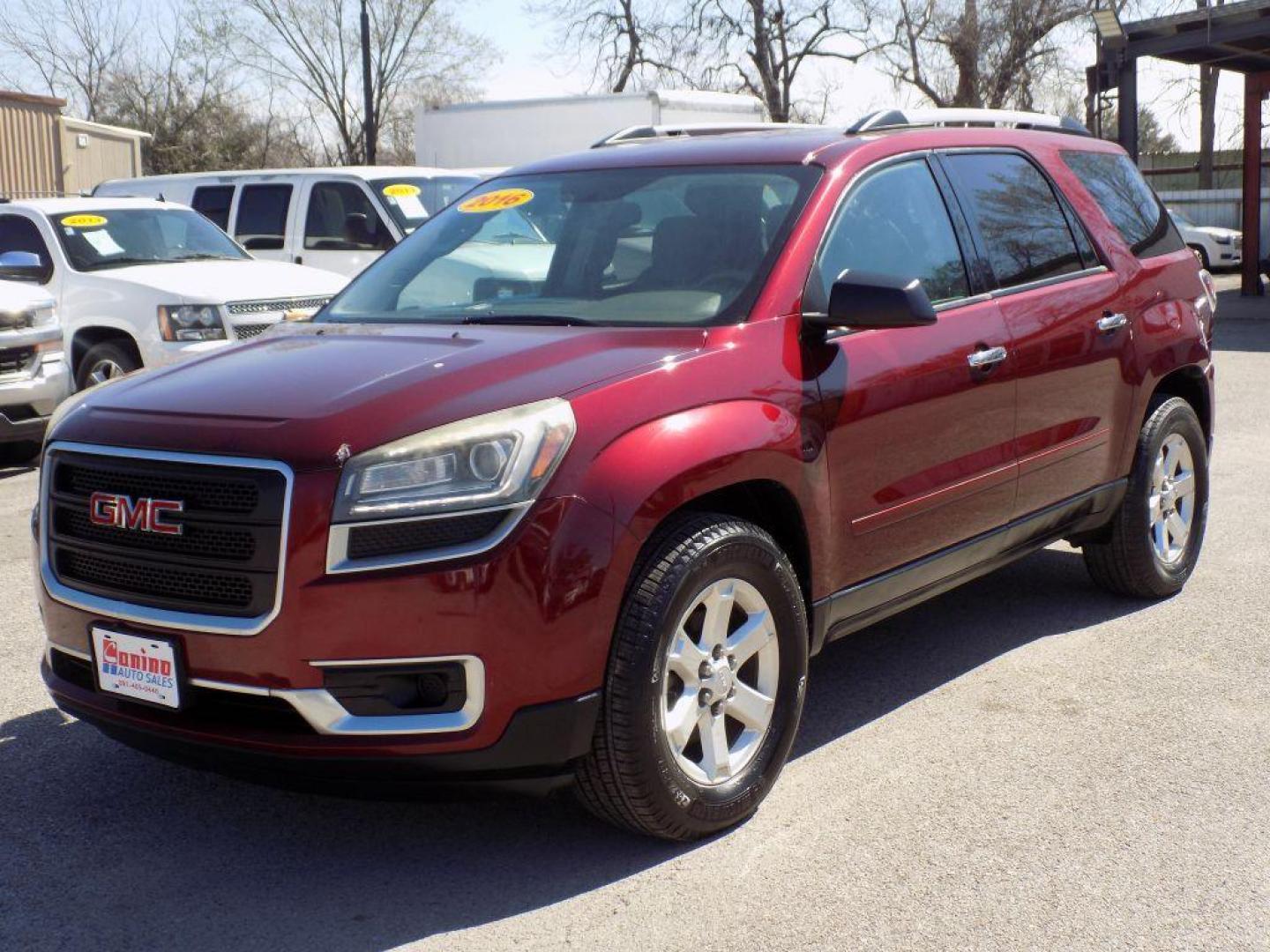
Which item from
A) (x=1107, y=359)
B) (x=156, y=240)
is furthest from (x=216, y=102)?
(x=1107, y=359)

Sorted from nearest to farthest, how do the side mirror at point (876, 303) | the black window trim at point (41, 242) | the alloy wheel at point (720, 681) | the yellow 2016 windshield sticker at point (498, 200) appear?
the alloy wheel at point (720, 681) < the side mirror at point (876, 303) < the yellow 2016 windshield sticker at point (498, 200) < the black window trim at point (41, 242)

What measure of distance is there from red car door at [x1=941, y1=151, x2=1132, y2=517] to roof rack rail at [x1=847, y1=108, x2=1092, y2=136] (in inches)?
7.4

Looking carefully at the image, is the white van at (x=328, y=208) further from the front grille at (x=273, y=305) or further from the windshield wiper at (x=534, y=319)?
the windshield wiper at (x=534, y=319)

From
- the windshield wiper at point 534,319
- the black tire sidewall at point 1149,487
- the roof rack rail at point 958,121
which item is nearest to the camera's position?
the windshield wiper at point 534,319

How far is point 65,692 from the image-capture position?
3.73 metres

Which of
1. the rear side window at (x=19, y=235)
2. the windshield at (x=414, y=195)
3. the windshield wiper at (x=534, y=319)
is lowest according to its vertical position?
the windshield wiper at (x=534, y=319)

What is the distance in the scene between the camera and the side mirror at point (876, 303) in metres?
3.97

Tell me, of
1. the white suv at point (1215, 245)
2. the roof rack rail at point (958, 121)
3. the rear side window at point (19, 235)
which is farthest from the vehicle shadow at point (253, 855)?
the white suv at point (1215, 245)

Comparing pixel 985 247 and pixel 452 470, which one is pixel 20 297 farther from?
pixel 452 470

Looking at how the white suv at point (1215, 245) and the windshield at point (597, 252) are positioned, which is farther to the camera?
the white suv at point (1215, 245)

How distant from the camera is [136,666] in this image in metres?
3.50

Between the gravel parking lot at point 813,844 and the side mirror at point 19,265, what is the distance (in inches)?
212

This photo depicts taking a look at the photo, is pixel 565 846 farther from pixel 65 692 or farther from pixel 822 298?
pixel 822 298

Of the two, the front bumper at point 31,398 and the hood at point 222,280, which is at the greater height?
the hood at point 222,280
